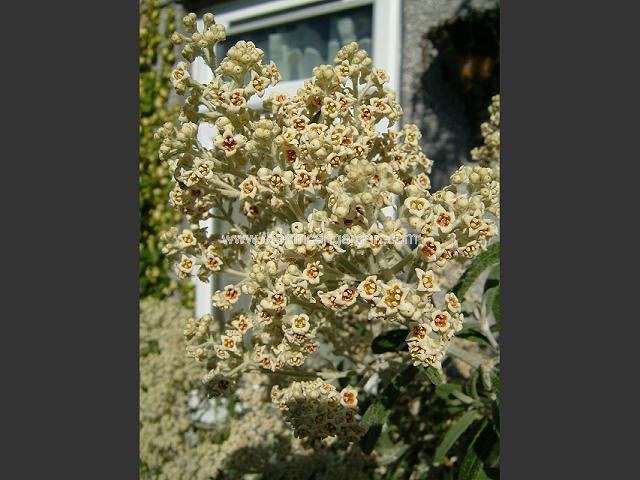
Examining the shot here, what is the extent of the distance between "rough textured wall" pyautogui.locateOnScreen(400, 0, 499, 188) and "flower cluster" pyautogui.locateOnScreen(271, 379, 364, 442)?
108 centimetres

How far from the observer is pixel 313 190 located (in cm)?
114

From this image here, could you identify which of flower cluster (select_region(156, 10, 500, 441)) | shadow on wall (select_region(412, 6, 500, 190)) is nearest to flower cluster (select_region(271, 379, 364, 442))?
flower cluster (select_region(156, 10, 500, 441))

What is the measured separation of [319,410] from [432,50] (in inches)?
56.9

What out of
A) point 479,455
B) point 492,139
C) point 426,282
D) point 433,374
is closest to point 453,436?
point 479,455

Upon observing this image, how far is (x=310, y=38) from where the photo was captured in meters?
2.13

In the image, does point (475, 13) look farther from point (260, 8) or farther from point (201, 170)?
point (201, 170)

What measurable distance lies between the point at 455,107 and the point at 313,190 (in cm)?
119

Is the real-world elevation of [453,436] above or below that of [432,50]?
below

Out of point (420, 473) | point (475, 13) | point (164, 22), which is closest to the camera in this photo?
point (420, 473)

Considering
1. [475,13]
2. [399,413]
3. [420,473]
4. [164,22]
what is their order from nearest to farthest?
[420,473], [399,413], [475,13], [164,22]

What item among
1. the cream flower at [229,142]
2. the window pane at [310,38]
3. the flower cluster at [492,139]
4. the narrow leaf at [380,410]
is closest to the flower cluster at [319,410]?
the narrow leaf at [380,410]

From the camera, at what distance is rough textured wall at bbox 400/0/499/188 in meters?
2.13

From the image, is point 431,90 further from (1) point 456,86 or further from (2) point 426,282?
(2) point 426,282

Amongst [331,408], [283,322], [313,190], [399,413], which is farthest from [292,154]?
[399,413]
